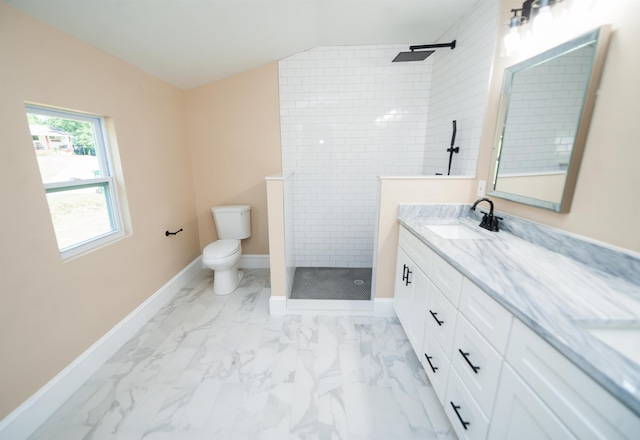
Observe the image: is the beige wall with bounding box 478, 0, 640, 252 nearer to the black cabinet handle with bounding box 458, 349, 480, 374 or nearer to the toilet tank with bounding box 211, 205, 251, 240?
the black cabinet handle with bounding box 458, 349, 480, 374

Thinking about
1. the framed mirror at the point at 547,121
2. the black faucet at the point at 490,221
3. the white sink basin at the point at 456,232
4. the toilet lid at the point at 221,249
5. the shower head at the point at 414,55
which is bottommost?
the toilet lid at the point at 221,249

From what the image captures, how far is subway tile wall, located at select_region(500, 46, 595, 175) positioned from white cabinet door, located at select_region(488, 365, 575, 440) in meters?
1.06

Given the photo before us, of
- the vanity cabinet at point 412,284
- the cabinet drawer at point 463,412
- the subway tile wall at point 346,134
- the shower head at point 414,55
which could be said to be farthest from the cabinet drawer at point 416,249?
the shower head at point 414,55

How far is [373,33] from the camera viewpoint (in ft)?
7.97

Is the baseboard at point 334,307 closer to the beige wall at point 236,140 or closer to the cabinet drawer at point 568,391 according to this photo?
the beige wall at point 236,140

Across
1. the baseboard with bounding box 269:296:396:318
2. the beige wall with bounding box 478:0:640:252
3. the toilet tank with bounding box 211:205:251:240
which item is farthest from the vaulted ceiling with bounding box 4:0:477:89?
the baseboard with bounding box 269:296:396:318

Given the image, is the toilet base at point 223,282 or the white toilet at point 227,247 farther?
the toilet base at point 223,282

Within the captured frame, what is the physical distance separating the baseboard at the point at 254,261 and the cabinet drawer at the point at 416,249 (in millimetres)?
1919

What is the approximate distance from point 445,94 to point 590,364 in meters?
2.42

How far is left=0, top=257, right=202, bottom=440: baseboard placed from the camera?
128cm

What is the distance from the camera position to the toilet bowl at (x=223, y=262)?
255cm

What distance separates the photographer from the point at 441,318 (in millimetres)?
1371

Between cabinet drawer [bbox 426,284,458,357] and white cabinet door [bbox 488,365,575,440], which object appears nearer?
white cabinet door [bbox 488,365,575,440]

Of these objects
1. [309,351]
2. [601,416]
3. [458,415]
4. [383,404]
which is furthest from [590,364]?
[309,351]
